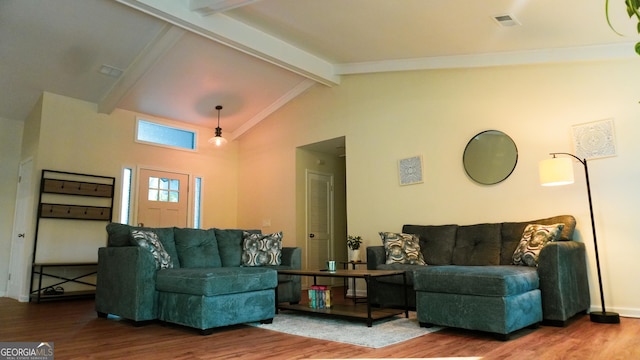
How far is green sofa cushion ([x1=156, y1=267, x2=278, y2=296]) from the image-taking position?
3.32 m

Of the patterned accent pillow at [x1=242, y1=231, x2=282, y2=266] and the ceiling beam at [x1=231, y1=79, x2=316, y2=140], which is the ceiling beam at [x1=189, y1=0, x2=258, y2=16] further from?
the patterned accent pillow at [x1=242, y1=231, x2=282, y2=266]

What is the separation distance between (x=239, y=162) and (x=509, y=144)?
15.8 feet

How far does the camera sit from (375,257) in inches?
181

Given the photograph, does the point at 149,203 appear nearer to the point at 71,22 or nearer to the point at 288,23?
the point at 71,22

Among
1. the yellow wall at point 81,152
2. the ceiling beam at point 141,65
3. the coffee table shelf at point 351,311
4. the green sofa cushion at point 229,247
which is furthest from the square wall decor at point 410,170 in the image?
the ceiling beam at point 141,65

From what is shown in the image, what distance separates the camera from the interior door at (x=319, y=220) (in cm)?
689

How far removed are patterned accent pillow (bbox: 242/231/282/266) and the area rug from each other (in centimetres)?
93

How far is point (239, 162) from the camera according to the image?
784 centimetres

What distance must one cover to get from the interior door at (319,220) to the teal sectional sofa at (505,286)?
2.68m

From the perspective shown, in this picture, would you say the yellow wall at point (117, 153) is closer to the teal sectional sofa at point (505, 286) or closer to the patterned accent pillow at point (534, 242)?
the teal sectional sofa at point (505, 286)

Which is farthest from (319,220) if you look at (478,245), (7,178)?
(7,178)

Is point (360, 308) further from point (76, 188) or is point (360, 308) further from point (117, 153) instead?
point (117, 153)

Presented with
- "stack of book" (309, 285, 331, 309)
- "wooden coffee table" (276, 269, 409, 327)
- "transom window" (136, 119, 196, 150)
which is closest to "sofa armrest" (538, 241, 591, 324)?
"wooden coffee table" (276, 269, 409, 327)

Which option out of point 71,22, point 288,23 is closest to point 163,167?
point 71,22
